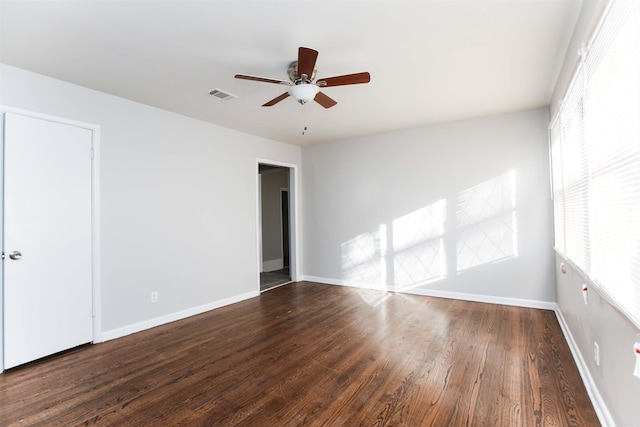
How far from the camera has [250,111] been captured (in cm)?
368

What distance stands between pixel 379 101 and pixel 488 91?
115 centimetres

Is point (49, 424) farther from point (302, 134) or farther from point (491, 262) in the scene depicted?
point (491, 262)

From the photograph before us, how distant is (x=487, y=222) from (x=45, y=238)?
4.92 metres

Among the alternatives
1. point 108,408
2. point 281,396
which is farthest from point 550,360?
point 108,408

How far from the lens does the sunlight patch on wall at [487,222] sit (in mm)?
3910

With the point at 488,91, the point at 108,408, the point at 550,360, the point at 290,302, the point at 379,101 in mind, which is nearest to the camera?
the point at 108,408

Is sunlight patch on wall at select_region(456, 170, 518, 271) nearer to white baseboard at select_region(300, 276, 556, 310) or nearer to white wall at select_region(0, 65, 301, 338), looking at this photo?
white baseboard at select_region(300, 276, 556, 310)

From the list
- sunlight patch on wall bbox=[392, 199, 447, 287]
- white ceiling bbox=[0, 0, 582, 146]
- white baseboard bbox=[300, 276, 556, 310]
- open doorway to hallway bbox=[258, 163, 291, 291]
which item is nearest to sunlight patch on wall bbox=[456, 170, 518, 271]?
sunlight patch on wall bbox=[392, 199, 447, 287]

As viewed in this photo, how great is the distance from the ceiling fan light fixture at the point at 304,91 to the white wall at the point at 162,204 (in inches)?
79.9

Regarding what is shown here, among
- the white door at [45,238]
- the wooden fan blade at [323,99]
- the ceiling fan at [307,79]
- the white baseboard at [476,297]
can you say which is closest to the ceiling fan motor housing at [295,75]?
the ceiling fan at [307,79]

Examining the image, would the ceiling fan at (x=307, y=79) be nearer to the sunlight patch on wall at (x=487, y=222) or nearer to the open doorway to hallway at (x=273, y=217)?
the sunlight patch on wall at (x=487, y=222)

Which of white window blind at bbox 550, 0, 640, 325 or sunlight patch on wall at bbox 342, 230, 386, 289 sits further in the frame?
sunlight patch on wall at bbox 342, 230, 386, 289

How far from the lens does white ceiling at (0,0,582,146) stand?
6.23 feet

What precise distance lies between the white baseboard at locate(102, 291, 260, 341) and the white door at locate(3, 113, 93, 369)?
21 cm
